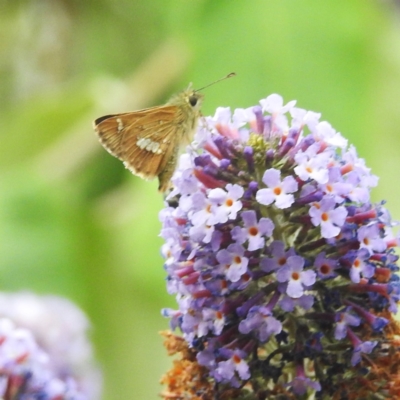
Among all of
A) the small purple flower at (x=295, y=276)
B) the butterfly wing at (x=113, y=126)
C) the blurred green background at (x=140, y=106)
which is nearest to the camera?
the small purple flower at (x=295, y=276)

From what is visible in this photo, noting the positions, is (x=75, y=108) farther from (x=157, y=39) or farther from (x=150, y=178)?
(x=150, y=178)

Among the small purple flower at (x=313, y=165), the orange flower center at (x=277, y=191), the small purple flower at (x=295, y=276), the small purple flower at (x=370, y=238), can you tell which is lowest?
the small purple flower at (x=295, y=276)

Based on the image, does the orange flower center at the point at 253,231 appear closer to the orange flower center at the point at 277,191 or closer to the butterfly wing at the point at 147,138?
the orange flower center at the point at 277,191

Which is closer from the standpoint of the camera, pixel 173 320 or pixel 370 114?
pixel 173 320

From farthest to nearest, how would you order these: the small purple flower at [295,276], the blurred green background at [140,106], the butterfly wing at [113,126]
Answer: the blurred green background at [140,106] < the butterfly wing at [113,126] < the small purple flower at [295,276]

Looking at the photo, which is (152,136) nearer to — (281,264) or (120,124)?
(120,124)

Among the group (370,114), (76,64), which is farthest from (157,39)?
(370,114)

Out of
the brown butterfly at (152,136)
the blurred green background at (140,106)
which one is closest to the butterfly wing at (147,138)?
the brown butterfly at (152,136)
